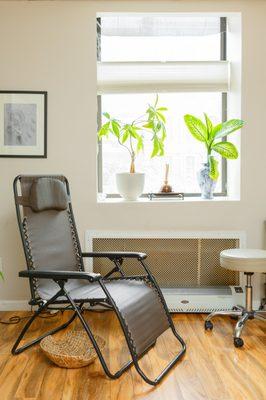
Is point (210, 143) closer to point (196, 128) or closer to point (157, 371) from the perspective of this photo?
point (196, 128)

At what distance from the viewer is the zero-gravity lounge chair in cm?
267

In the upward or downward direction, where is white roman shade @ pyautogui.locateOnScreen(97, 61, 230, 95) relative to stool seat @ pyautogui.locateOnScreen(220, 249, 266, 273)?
upward

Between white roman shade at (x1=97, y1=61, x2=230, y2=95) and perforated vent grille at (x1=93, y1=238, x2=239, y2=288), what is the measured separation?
51.5 inches

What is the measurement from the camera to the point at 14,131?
3979mm

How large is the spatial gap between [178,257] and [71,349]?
136 cm

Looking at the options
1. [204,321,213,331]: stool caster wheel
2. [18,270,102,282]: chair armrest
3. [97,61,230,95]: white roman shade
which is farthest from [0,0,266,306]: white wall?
[18,270,102,282]: chair armrest

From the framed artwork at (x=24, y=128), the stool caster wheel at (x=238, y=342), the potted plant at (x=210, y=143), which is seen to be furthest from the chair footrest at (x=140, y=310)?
the framed artwork at (x=24, y=128)

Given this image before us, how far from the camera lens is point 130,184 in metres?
4.04

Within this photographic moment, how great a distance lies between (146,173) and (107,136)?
542mm

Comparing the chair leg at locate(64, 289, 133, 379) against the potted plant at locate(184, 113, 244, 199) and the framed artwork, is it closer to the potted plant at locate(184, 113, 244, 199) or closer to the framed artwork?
the framed artwork

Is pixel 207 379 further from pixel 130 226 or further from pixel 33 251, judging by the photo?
pixel 130 226

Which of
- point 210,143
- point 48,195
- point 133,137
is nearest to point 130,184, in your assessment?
point 133,137

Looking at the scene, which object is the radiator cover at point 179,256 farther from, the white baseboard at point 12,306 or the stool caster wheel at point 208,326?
the white baseboard at point 12,306

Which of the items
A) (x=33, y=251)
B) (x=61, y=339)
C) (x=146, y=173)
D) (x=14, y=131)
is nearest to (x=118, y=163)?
(x=146, y=173)
